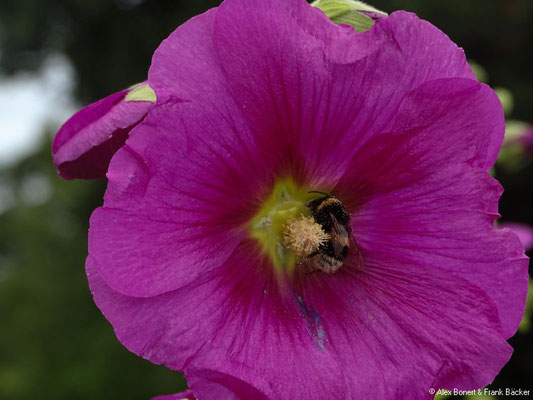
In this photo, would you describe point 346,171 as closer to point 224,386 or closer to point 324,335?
point 324,335

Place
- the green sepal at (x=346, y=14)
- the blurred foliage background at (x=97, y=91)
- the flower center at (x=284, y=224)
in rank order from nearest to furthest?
the green sepal at (x=346, y=14)
the flower center at (x=284, y=224)
the blurred foliage background at (x=97, y=91)

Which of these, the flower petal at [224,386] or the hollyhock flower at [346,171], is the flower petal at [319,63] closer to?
the hollyhock flower at [346,171]

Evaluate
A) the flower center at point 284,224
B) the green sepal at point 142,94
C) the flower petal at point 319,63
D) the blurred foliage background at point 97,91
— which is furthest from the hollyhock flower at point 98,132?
the blurred foliage background at point 97,91

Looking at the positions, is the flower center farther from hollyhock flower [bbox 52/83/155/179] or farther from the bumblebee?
hollyhock flower [bbox 52/83/155/179]

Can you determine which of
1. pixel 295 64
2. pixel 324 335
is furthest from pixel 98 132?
pixel 324 335

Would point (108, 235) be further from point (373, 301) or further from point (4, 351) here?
point (4, 351)

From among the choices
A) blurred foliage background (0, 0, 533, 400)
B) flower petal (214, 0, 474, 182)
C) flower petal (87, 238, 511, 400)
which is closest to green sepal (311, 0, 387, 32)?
flower petal (214, 0, 474, 182)

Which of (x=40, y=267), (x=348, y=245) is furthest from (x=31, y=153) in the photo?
(x=348, y=245)
